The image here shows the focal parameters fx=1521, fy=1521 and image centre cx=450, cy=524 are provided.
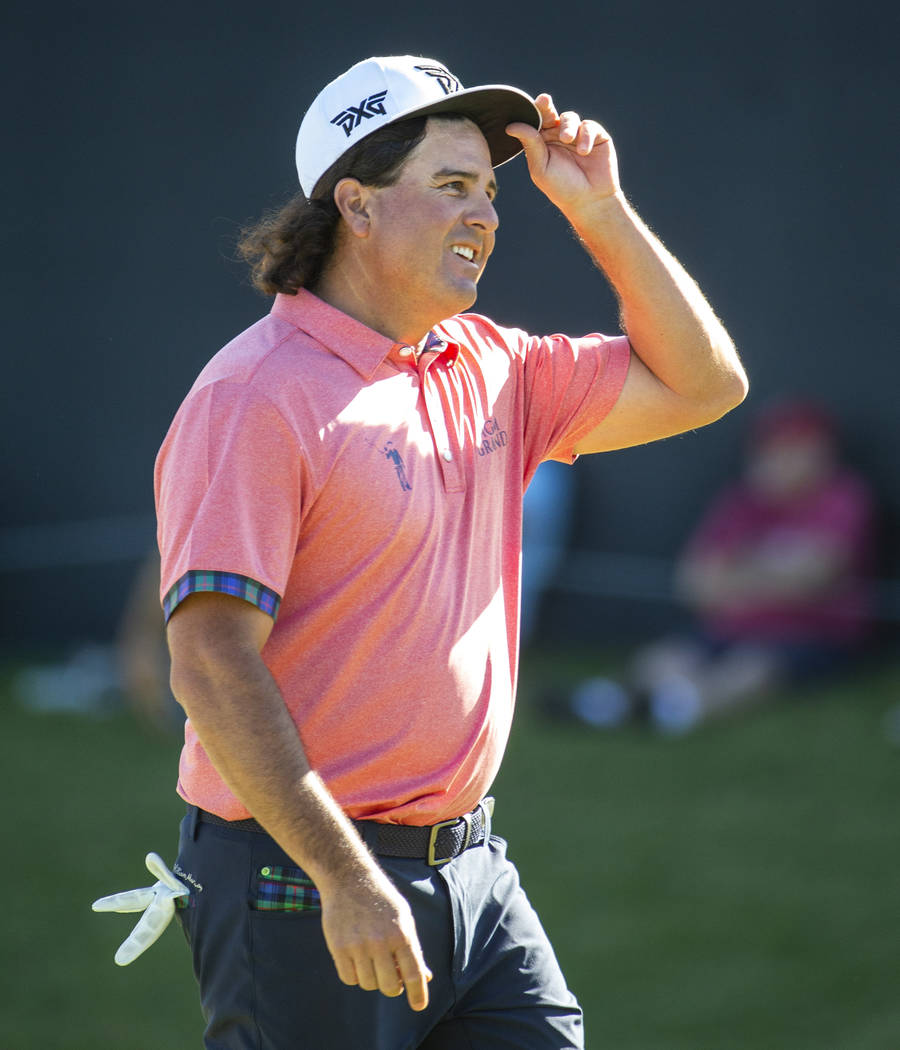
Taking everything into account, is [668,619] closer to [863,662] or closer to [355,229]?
[863,662]

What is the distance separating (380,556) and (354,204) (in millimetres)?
708

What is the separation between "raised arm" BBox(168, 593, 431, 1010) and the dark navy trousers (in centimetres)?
21

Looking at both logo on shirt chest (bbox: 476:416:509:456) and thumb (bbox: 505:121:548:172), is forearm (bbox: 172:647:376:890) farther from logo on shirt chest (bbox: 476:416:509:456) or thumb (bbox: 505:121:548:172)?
thumb (bbox: 505:121:548:172)

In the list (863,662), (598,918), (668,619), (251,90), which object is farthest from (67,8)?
(598,918)

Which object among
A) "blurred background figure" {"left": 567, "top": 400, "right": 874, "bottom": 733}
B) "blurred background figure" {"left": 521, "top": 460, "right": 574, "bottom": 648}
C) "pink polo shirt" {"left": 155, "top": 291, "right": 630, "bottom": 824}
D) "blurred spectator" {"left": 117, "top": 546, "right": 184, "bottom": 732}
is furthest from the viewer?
"blurred background figure" {"left": 521, "top": 460, "right": 574, "bottom": 648}

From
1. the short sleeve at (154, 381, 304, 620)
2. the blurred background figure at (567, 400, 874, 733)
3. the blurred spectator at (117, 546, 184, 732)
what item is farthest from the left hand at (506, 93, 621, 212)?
the blurred spectator at (117, 546, 184, 732)

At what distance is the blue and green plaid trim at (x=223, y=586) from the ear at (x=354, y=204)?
773 millimetres

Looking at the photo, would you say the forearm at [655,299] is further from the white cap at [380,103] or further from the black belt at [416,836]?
the black belt at [416,836]

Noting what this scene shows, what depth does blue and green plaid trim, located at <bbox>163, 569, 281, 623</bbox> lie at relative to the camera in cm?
226

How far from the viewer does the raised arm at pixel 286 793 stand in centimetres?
219

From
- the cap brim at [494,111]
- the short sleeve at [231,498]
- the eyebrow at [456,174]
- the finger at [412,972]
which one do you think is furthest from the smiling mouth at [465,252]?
the finger at [412,972]

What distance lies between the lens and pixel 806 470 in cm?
742

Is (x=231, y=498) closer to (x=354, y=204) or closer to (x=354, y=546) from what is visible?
(x=354, y=546)

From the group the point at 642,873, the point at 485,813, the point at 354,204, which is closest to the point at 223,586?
the point at 485,813
